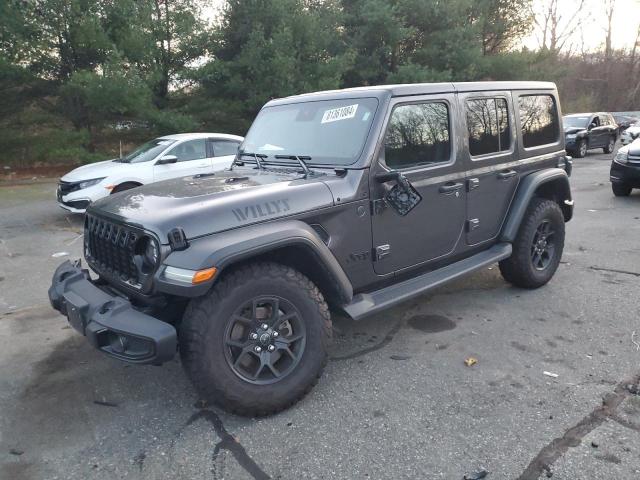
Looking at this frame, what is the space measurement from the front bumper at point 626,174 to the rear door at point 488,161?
21.8ft

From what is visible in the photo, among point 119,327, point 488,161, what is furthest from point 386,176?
point 119,327

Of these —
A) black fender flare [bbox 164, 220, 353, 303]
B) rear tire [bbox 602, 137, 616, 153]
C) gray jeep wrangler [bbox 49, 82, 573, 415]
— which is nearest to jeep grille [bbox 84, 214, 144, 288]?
gray jeep wrangler [bbox 49, 82, 573, 415]

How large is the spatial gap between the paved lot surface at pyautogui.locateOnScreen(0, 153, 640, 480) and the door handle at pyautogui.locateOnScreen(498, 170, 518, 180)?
118cm

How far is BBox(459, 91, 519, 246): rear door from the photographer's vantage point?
423cm

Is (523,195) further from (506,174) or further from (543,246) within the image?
(543,246)

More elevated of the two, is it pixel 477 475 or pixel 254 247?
pixel 254 247

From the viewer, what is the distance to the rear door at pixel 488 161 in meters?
4.23

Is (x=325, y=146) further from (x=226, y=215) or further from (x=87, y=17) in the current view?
(x=87, y=17)

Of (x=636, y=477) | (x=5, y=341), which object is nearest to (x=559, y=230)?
(x=636, y=477)

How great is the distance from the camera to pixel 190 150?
9.47 m

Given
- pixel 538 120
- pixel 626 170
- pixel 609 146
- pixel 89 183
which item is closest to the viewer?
pixel 538 120

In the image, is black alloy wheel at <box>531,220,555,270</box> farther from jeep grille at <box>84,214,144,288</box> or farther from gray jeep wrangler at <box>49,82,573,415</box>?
jeep grille at <box>84,214,144,288</box>

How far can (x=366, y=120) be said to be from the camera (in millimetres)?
3609

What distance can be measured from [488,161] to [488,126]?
1.00ft
